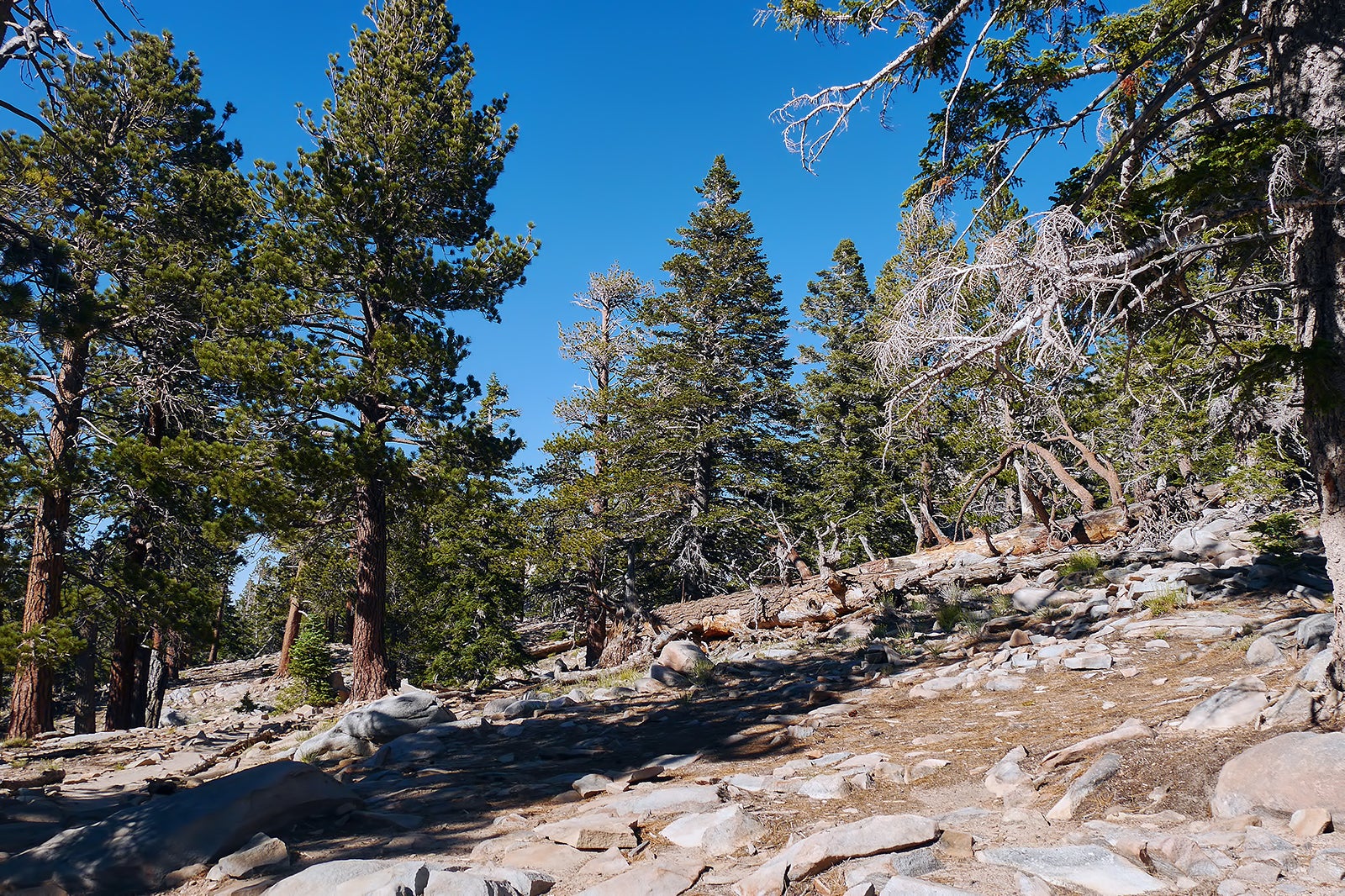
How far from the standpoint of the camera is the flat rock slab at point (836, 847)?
3.66 m

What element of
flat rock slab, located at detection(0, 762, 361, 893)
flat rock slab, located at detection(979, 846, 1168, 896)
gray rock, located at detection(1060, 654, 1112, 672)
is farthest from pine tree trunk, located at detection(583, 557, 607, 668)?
flat rock slab, located at detection(979, 846, 1168, 896)

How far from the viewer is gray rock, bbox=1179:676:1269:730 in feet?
15.5

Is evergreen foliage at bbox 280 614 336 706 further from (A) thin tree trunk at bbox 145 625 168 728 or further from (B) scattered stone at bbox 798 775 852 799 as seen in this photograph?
(B) scattered stone at bbox 798 775 852 799

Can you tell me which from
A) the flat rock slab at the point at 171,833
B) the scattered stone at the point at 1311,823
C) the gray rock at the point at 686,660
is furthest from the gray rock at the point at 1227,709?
the gray rock at the point at 686,660

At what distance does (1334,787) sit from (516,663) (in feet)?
51.2

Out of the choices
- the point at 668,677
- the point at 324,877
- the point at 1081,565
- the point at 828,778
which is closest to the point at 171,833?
the point at 324,877

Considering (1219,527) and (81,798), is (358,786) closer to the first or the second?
(81,798)

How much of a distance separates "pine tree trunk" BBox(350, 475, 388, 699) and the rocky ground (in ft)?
7.87

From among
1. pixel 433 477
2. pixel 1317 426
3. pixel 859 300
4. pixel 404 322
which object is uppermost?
pixel 859 300

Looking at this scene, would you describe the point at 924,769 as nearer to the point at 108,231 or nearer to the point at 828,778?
the point at 828,778

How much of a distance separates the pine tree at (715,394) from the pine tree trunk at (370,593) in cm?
1137

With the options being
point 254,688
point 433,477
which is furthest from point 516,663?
point 254,688

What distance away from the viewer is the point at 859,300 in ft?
124

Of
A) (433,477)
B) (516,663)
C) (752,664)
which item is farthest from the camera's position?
(516,663)
